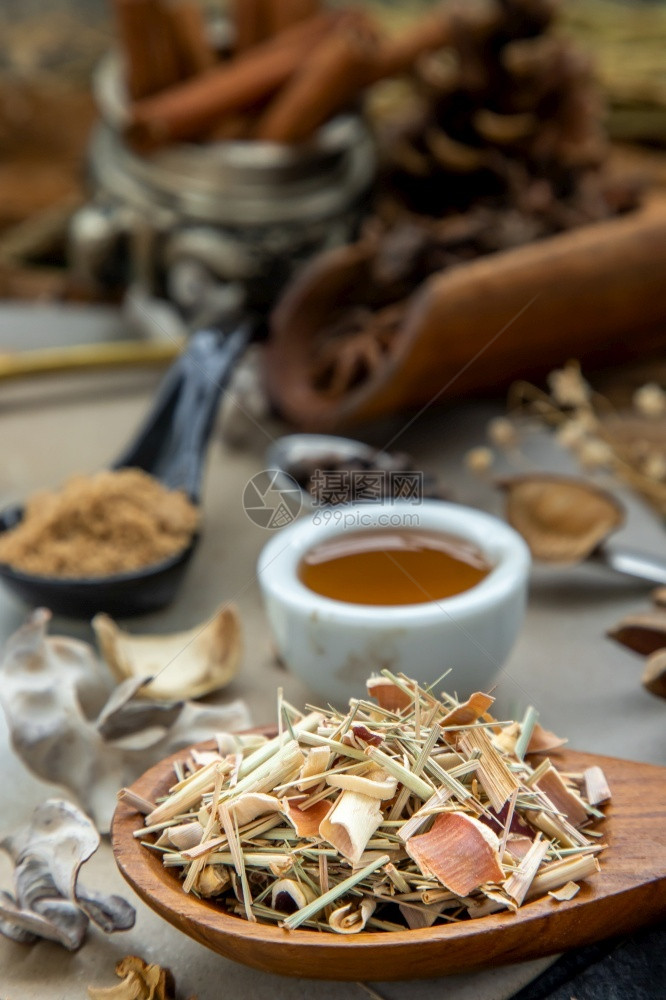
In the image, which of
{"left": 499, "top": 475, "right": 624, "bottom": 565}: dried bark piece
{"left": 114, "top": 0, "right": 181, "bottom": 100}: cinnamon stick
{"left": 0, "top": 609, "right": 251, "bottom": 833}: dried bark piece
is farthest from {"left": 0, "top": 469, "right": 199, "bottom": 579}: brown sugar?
{"left": 114, "top": 0, "right": 181, "bottom": 100}: cinnamon stick

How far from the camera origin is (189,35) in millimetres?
1254

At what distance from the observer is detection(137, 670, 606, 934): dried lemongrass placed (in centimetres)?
48

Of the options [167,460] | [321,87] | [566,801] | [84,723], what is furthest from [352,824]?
[321,87]

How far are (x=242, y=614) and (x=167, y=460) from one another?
0.63 feet

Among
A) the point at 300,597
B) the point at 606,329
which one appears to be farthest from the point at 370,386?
the point at 300,597

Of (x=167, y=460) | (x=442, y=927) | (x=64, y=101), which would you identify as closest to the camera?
(x=442, y=927)

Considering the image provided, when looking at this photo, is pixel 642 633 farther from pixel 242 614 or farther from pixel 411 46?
pixel 411 46

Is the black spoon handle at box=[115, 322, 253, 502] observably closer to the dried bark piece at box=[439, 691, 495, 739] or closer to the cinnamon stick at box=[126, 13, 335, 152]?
the cinnamon stick at box=[126, 13, 335, 152]

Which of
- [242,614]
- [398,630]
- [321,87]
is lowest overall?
[242,614]

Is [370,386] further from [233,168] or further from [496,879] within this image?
[496,879]

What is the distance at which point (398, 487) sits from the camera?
894 mm

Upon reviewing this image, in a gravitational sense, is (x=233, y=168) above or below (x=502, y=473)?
above

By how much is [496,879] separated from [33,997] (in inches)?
8.9

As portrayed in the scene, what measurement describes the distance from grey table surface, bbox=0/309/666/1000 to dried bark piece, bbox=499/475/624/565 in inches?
1.1
